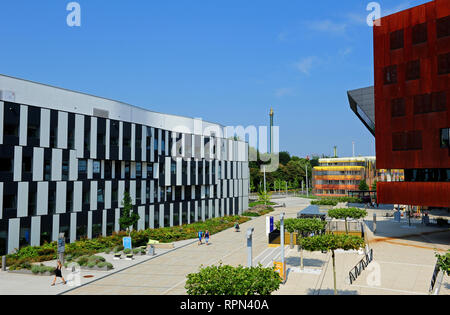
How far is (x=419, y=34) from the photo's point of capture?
37344mm

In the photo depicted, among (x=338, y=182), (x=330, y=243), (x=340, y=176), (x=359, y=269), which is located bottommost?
(x=359, y=269)

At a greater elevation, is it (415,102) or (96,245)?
(415,102)

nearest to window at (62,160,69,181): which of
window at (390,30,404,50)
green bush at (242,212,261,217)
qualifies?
green bush at (242,212,261,217)

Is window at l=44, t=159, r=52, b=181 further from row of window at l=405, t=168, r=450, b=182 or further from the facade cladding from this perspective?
row of window at l=405, t=168, r=450, b=182

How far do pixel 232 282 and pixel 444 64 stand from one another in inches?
1349

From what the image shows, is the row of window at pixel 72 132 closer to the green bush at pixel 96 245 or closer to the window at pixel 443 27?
the green bush at pixel 96 245

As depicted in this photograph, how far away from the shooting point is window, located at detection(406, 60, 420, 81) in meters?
37.6

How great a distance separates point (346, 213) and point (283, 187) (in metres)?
96.4

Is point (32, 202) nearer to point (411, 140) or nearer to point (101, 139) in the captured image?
point (101, 139)

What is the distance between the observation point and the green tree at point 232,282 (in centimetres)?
1270

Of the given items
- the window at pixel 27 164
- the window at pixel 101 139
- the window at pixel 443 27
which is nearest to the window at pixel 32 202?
the window at pixel 27 164

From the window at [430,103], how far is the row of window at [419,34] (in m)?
5.70

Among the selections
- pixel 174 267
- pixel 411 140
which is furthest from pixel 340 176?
pixel 174 267
